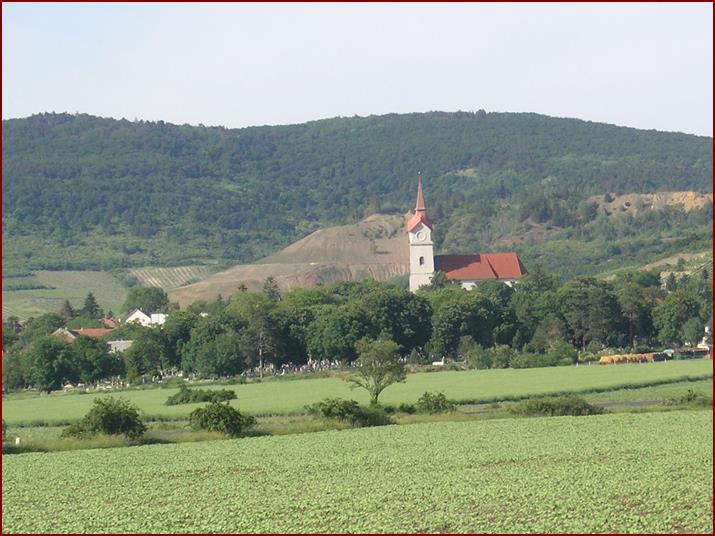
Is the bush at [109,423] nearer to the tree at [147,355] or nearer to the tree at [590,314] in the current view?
the tree at [147,355]

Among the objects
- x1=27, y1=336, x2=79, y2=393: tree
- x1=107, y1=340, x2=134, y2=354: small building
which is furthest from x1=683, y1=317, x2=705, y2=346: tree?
x1=27, y1=336, x2=79, y2=393: tree

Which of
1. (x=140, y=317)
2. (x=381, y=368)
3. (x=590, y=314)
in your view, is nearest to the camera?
(x=381, y=368)

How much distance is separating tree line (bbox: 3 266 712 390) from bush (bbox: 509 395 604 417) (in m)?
47.2

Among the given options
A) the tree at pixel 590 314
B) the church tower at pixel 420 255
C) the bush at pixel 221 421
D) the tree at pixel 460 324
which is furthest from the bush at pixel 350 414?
the church tower at pixel 420 255

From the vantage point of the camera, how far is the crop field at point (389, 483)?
30422mm

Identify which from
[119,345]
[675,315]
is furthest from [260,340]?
[675,315]

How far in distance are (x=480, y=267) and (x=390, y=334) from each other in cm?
6623

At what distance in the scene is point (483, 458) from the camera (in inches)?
1639

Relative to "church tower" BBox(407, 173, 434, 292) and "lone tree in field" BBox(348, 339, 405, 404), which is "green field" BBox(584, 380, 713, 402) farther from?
"church tower" BBox(407, 173, 434, 292)

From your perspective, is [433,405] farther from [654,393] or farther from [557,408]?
[654,393]

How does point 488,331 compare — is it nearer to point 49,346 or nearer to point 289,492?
point 49,346

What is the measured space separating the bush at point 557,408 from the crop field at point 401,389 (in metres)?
11.0

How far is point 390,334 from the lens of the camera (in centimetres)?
12044

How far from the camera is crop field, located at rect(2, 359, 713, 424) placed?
73062 millimetres
